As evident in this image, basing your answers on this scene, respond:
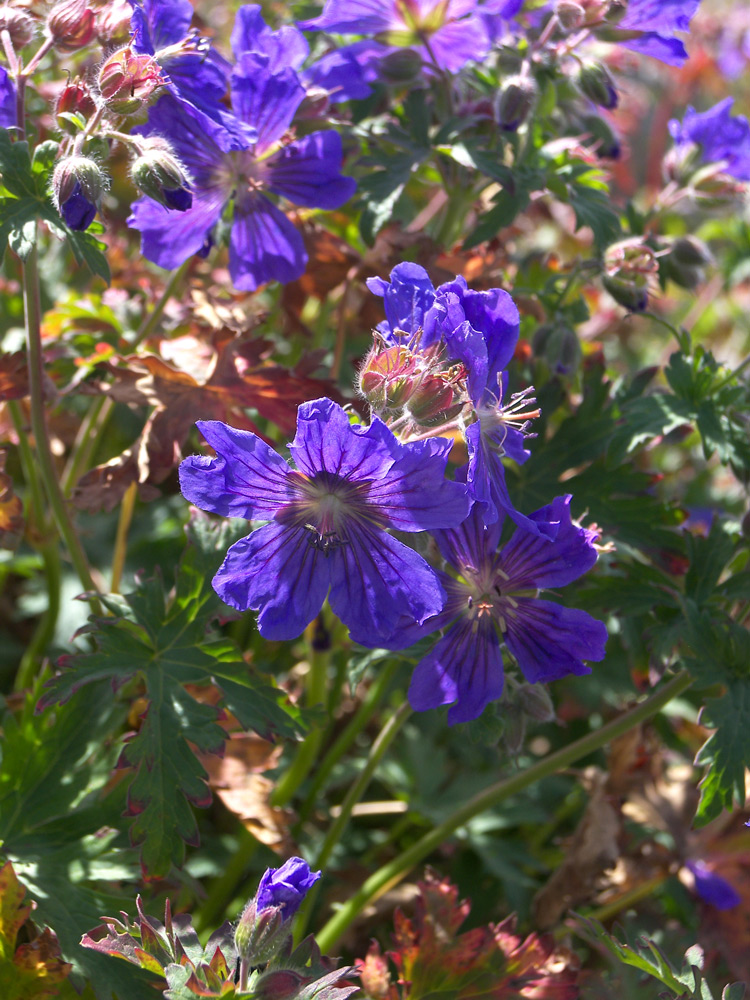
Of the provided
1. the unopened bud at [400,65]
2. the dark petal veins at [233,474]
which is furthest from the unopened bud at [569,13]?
the dark petal veins at [233,474]

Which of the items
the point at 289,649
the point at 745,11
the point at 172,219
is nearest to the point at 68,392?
the point at 172,219

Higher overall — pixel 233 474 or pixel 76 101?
pixel 76 101

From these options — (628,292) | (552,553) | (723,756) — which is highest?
(628,292)

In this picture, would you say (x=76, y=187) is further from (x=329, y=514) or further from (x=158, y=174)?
(x=329, y=514)

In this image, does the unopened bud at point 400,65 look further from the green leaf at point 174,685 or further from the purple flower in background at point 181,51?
the green leaf at point 174,685

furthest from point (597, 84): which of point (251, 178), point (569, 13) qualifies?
point (251, 178)

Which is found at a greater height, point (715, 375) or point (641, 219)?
point (641, 219)

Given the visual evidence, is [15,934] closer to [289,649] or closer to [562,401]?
[289,649]
